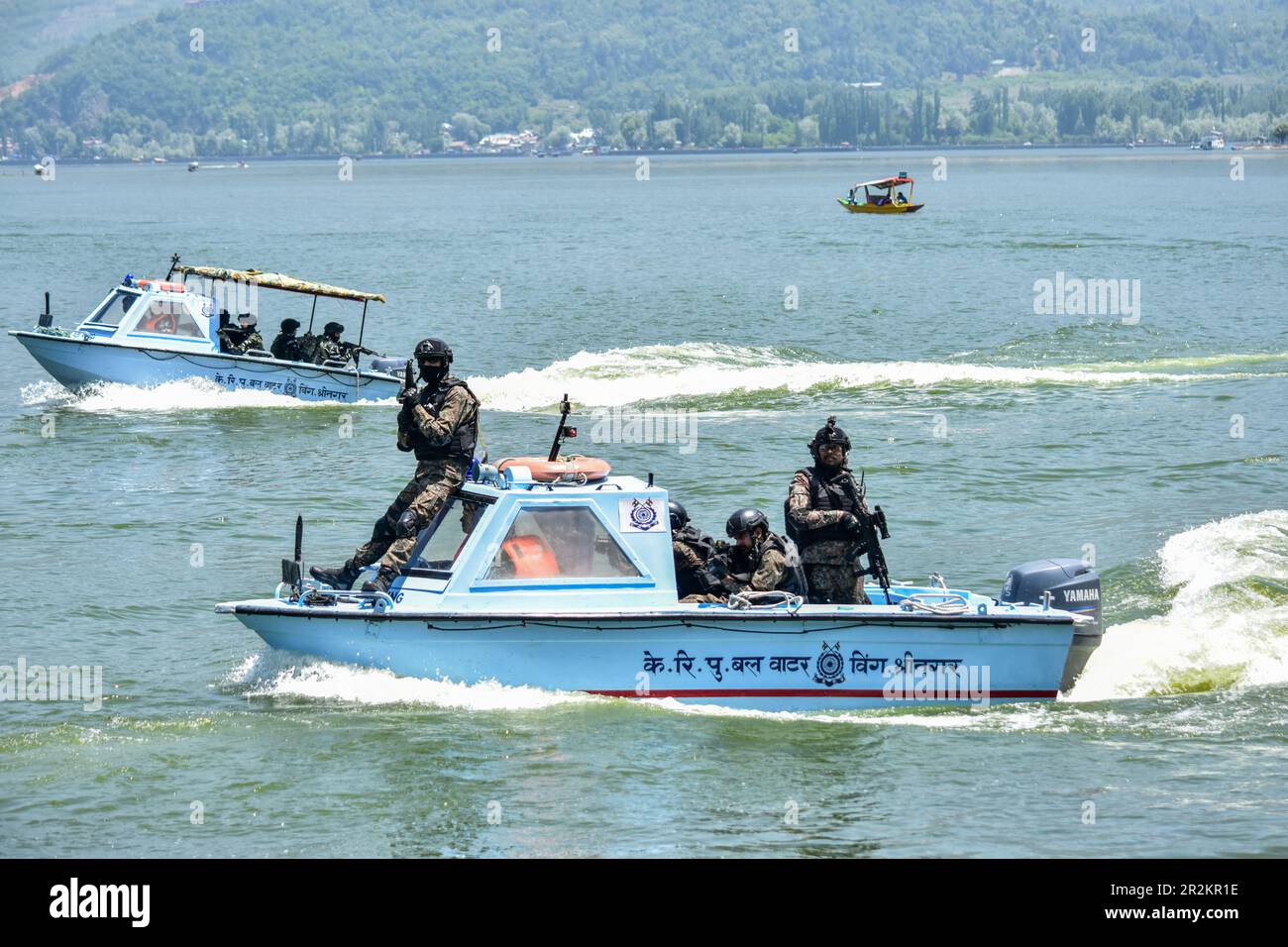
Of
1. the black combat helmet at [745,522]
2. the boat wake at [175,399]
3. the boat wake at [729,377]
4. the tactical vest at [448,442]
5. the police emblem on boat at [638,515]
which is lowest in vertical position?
the boat wake at [729,377]

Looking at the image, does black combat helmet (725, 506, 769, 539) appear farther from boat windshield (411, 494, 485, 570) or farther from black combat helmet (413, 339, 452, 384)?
black combat helmet (413, 339, 452, 384)

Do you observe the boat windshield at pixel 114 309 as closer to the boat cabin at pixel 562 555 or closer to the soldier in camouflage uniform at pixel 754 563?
the boat cabin at pixel 562 555

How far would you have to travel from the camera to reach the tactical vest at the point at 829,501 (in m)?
14.4

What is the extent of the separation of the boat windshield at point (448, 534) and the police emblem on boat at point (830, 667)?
298 cm

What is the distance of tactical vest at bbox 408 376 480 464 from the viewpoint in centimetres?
1541

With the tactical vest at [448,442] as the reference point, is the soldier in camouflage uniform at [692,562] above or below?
below

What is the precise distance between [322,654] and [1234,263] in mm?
54029

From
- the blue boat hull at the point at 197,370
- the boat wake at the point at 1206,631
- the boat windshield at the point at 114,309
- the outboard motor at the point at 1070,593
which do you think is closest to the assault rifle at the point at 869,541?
the outboard motor at the point at 1070,593

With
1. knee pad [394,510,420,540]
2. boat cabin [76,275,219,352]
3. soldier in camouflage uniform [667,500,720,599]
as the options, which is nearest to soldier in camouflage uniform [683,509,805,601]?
soldier in camouflage uniform [667,500,720,599]

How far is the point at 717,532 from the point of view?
21.1 metres

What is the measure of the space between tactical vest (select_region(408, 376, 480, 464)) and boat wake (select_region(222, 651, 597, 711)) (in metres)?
2.14

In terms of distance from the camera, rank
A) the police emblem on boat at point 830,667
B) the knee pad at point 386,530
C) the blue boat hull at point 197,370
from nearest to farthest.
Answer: the police emblem on boat at point 830,667 < the knee pad at point 386,530 < the blue boat hull at point 197,370
